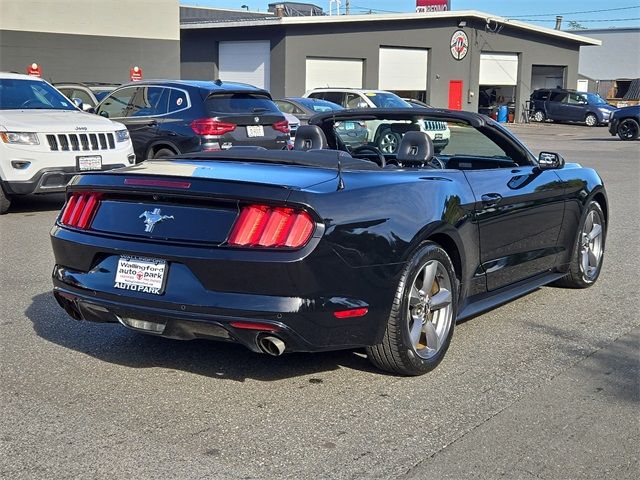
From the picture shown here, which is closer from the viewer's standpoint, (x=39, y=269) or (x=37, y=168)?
(x=39, y=269)

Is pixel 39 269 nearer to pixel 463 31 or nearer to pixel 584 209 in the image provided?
pixel 584 209

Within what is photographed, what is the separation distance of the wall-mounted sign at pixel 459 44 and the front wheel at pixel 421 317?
131 ft

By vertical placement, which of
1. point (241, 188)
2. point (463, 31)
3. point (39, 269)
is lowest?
point (39, 269)

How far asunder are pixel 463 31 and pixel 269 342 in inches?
1623

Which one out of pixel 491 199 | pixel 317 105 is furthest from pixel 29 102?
pixel 317 105

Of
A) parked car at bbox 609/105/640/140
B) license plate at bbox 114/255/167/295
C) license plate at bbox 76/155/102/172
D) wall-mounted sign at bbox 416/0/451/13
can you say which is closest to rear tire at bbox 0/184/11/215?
license plate at bbox 76/155/102/172

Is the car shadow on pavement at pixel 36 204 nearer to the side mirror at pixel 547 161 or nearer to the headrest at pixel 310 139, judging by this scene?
the headrest at pixel 310 139

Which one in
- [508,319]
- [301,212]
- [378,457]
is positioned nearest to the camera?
[378,457]

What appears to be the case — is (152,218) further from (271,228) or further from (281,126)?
(281,126)

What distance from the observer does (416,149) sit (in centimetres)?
551

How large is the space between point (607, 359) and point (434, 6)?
41.6 m

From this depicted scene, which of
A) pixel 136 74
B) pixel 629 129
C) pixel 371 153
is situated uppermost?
pixel 136 74

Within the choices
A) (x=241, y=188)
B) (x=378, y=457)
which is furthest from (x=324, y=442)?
(x=241, y=188)

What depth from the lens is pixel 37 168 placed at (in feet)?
34.4
